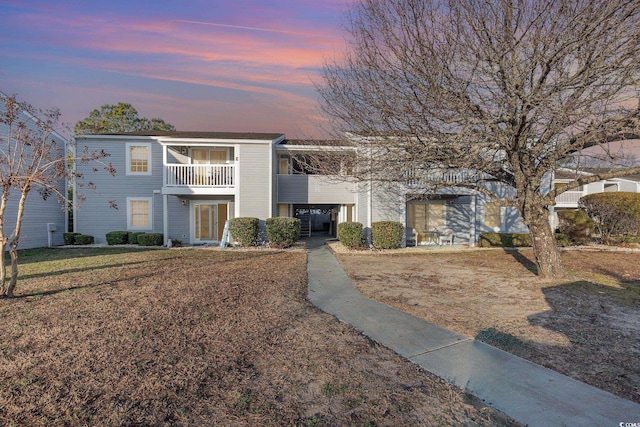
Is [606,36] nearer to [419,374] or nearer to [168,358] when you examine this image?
[419,374]

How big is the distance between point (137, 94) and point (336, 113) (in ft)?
32.2

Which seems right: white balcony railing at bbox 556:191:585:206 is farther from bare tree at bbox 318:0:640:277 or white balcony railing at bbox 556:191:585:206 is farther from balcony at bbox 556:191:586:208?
bare tree at bbox 318:0:640:277

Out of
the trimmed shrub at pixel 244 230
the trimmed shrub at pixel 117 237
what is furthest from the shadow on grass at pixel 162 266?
the trimmed shrub at pixel 117 237

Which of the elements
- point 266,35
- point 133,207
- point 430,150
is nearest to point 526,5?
point 430,150

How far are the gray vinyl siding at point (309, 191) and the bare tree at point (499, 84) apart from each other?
26.3 feet

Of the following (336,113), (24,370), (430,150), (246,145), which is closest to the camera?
(24,370)

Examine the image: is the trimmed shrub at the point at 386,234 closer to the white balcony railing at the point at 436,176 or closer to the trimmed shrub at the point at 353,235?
the trimmed shrub at the point at 353,235

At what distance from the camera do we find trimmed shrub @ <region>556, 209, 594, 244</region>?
16047 millimetres

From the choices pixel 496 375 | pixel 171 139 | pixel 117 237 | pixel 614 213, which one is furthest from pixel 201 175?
pixel 614 213

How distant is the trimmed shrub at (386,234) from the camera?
14195 millimetres

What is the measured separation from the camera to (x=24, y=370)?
3.38 m

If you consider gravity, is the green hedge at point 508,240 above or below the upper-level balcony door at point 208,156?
below

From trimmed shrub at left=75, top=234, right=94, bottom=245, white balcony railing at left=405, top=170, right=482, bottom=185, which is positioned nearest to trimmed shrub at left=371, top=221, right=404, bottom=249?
white balcony railing at left=405, top=170, right=482, bottom=185

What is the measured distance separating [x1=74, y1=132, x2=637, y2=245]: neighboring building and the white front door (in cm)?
5
